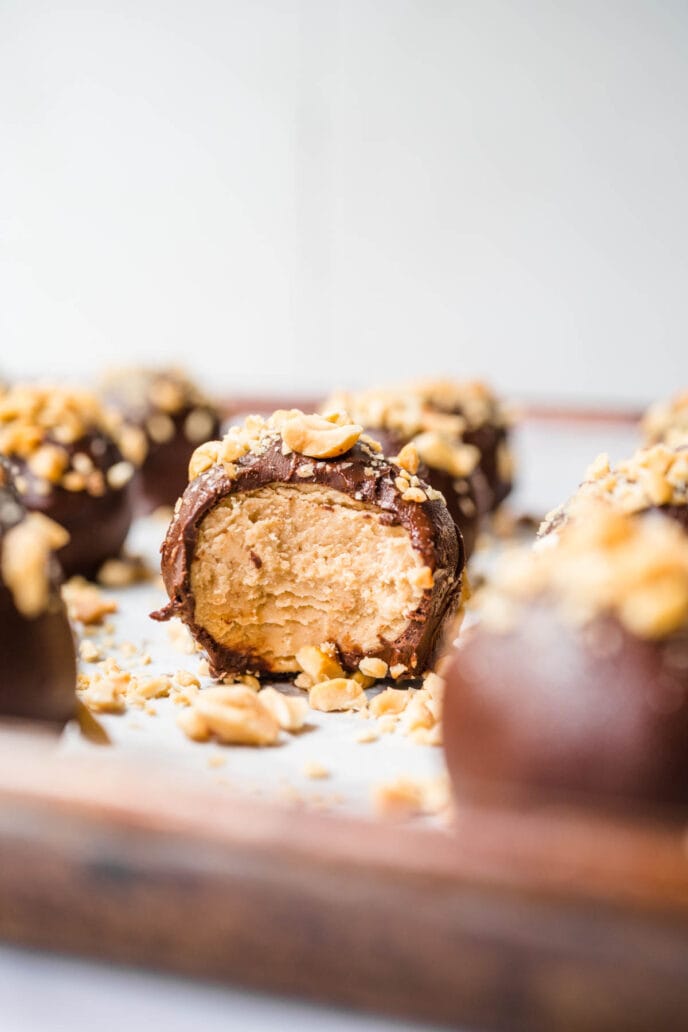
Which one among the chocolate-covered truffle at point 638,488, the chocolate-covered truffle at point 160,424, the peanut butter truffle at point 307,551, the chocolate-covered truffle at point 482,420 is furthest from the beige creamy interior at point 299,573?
the chocolate-covered truffle at point 160,424

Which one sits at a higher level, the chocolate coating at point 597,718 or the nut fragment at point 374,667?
the chocolate coating at point 597,718

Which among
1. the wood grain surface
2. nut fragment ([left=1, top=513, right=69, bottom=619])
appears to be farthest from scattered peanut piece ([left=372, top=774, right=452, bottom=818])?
nut fragment ([left=1, top=513, right=69, bottom=619])

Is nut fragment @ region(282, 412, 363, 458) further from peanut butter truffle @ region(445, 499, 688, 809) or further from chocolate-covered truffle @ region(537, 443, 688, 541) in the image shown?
peanut butter truffle @ region(445, 499, 688, 809)

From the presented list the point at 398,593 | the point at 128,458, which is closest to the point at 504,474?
the point at 128,458

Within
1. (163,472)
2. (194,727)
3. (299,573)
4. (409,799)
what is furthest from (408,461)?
(163,472)

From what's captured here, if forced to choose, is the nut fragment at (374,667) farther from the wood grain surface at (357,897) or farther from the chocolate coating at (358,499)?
the wood grain surface at (357,897)

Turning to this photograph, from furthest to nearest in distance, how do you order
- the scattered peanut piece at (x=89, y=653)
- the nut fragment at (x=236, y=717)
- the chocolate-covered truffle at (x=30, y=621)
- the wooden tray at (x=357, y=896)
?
the scattered peanut piece at (x=89, y=653)
the nut fragment at (x=236, y=717)
the chocolate-covered truffle at (x=30, y=621)
the wooden tray at (x=357, y=896)
